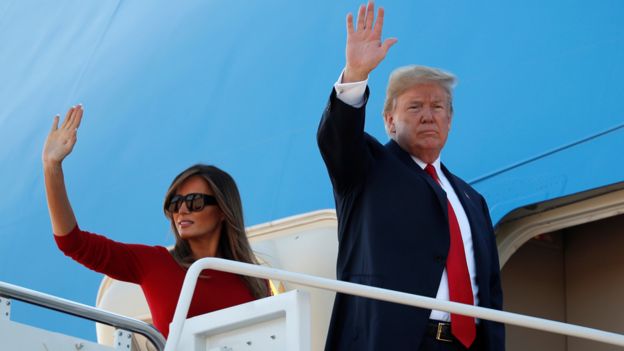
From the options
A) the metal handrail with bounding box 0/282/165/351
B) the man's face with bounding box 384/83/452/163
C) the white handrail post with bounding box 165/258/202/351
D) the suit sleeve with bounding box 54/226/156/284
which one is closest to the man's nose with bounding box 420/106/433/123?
→ the man's face with bounding box 384/83/452/163

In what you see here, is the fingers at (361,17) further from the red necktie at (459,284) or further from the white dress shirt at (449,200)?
the red necktie at (459,284)

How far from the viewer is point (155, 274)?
279 centimetres

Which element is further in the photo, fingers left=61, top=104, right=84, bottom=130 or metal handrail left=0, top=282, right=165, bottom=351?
fingers left=61, top=104, right=84, bottom=130

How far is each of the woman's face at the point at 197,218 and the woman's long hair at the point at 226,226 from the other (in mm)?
16

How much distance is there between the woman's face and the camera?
285 cm

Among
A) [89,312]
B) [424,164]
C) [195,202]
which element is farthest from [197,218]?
[424,164]

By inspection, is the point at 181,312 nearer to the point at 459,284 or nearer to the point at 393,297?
the point at 393,297

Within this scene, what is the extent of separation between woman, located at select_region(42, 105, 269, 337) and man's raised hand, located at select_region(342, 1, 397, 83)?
22.7 inches

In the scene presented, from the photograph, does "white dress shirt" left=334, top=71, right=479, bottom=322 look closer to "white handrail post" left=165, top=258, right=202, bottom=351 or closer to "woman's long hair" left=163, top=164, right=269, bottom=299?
"woman's long hair" left=163, top=164, right=269, bottom=299

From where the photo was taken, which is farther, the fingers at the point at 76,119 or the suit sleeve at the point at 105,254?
the fingers at the point at 76,119

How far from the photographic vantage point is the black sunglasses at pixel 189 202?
2855mm

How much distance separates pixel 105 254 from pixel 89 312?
32cm

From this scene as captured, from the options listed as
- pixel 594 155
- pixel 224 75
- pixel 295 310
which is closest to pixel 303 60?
pixel 224 75

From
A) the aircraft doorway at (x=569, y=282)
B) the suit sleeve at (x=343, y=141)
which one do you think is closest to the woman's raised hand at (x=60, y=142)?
the suit sleeve at (x=343, y=141)
